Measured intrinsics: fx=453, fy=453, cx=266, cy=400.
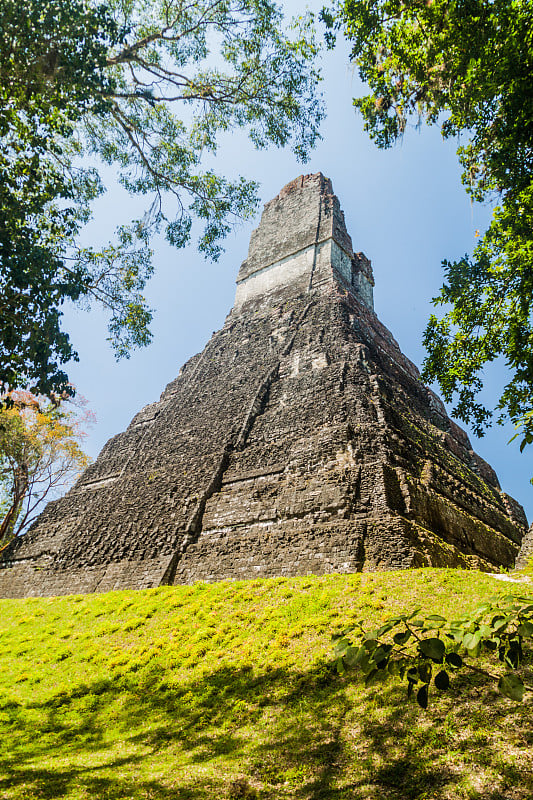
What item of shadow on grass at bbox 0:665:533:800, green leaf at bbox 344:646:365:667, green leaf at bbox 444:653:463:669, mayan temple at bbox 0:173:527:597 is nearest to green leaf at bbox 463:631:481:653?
green leaf at bbox 444:653:463:669

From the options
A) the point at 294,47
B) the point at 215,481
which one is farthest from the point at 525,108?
the point at 215,481

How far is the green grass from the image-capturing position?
10.8 ft

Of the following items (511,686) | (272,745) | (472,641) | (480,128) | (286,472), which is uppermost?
(480,128)

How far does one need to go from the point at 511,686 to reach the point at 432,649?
245mm

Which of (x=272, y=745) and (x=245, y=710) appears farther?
(x=245, y=710)

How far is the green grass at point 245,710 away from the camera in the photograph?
330 cm

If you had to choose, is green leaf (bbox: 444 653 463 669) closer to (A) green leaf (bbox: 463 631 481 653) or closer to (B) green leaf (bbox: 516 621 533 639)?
(A) green leaf (bbox: 463 631 481 653)

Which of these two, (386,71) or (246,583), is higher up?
(386,71)

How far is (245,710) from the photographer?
4793 millimetres

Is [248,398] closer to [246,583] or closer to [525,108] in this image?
[246,583]

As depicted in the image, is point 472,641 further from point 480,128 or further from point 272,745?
point 480,128

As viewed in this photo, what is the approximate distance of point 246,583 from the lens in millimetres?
8234

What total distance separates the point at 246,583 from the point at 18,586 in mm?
8840

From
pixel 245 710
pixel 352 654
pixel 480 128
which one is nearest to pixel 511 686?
pixel 352 654
